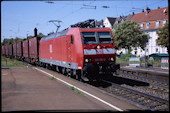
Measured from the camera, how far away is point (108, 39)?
45.8ft

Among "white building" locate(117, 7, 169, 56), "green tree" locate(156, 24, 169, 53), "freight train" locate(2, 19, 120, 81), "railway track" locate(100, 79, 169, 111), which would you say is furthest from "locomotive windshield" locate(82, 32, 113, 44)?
"white building" locate(117, 7, 169, 56)

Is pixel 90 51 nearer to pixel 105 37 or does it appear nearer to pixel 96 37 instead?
pixel 96 37

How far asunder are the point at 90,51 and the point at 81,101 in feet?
16.2

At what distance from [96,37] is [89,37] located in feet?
1.57

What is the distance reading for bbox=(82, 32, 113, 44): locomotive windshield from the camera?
1332 centimetres

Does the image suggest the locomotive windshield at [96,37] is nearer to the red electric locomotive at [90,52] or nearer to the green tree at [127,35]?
the red electric locomotive at [90,52]

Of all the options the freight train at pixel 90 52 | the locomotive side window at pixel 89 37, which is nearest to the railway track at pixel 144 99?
the freight train at pixel 90 52

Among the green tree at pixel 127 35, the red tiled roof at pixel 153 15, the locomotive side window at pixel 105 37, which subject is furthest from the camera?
the red tiled roof at pixel 153 15

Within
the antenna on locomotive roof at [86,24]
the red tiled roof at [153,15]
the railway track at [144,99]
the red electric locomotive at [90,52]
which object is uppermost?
the red tiled roof at [153,15]

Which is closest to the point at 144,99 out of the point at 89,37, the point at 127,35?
the point at 89,37

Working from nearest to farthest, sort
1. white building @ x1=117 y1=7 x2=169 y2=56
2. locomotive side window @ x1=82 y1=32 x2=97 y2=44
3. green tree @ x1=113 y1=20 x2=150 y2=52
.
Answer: locomotive side window @ x1=82 y1=32 x2=97 y2=44
green tree @ x1=113 y1=20 x2=150 y2=52
white building @ x1=117 y1=7 x2=169 y2=56

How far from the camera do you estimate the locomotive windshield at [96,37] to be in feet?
43.7

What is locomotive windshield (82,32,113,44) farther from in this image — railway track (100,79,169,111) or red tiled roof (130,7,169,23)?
red tiled roof (130,7,169,23)

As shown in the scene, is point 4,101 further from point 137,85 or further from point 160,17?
point 160,17
